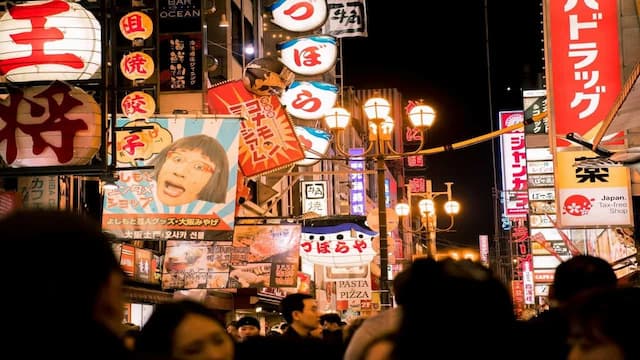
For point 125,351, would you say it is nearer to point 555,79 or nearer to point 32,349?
point 32,349

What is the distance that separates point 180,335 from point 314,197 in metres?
35.5

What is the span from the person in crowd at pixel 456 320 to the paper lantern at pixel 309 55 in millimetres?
23883

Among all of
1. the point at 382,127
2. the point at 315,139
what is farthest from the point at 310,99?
the point at 382,127

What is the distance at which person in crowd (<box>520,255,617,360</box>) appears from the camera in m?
4.90

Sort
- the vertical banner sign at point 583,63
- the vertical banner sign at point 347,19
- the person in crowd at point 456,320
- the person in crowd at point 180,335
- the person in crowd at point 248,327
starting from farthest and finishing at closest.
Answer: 1. the vertical banner sign at point 347,19
2. the vertical banner sign at point 583,63
3. the person in crowd at point 248,327
4. the person in crowd at point 180,335
5. the person in crowd at point 456,320

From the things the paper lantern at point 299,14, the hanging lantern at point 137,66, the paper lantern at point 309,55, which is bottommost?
the hanging lantern at point 137,66

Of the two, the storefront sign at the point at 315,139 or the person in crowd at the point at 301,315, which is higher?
the storefront sign at the point at 315,139

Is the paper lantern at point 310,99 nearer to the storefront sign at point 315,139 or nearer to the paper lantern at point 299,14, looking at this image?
the storefront sign at point 315,139

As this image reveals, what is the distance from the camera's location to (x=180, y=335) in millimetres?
3988

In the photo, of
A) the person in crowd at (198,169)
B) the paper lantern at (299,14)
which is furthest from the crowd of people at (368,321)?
the paper lantern at (299,14)

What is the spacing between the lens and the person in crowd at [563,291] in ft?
16.1

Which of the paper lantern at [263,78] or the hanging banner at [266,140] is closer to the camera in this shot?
the hanging banner at [266,140]

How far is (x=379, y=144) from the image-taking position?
712 inches

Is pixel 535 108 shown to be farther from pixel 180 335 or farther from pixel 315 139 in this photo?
pixel 180 335
